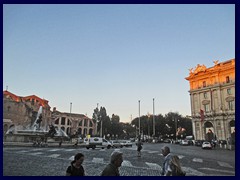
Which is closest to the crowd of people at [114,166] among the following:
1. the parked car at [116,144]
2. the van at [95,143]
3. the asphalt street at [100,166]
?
the asphalt street at [100,166]

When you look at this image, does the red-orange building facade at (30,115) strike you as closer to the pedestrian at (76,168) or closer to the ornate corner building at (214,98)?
the ornate corner building at (214,98)

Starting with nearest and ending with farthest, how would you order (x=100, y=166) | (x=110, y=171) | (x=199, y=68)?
(x=110, y=171)
(x=100, y=166)
(x=199, y=68)

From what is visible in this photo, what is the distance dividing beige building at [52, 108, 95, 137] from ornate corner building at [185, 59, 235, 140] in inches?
1636

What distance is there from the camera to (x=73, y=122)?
82.0m

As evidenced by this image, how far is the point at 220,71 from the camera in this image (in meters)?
45.2

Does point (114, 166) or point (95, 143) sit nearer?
point (114, 166)

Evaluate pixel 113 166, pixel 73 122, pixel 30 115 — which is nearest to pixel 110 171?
pixel 113 166

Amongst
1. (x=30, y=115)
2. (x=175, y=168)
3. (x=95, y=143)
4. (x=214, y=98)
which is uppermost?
(x=214, y=98)

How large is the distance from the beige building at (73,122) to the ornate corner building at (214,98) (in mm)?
41552

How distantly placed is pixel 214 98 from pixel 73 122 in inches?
2035

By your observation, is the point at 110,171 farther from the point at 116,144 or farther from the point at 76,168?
the point at 116,144

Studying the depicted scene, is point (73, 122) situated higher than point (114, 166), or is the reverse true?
point (114, 166)
